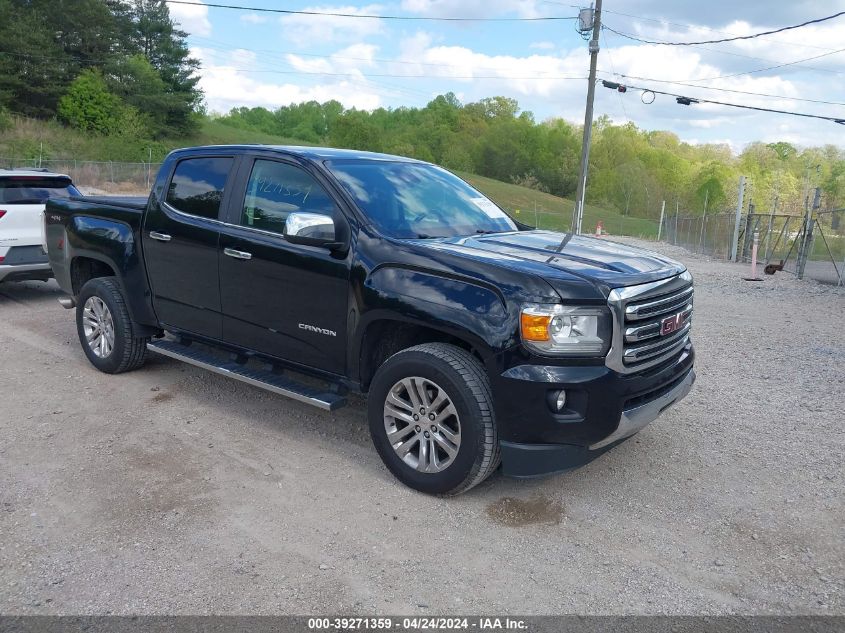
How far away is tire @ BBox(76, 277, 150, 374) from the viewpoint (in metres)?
5.87

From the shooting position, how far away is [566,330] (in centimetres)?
361

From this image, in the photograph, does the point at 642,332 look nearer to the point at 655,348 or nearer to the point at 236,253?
the point at 655,348

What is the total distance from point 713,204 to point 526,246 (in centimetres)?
10023

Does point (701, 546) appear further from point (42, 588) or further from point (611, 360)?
point (42, 588)

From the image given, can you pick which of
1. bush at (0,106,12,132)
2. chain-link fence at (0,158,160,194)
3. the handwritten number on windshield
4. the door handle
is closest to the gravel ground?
the door handle

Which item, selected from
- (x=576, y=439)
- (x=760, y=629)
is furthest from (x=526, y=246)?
(x=760, y=629)

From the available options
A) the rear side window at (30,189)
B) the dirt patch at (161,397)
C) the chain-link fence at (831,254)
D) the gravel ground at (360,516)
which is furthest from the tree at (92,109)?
the gravel ground at (360,516)

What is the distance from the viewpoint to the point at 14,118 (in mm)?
55562

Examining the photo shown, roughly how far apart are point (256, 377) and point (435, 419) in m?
1.52

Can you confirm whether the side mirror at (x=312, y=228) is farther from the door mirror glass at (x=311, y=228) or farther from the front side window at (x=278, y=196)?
the front side window at (x=278, y=196)

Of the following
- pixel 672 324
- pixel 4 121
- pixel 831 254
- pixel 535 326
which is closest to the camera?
pixel 535 326

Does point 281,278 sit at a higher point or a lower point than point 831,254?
higher

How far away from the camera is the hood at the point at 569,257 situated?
3.75 metres

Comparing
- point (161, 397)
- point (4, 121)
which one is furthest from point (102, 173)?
point (161, 397)
